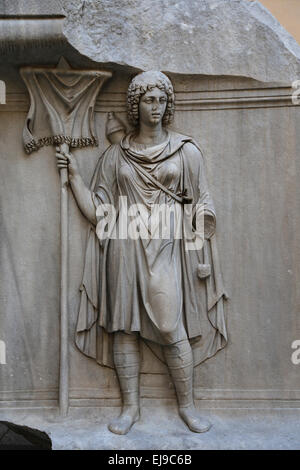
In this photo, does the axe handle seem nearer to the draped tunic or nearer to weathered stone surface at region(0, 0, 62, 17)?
the draped tunic

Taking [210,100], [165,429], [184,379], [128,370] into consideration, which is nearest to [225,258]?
[184,379]

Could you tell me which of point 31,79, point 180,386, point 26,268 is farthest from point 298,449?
point 31,79

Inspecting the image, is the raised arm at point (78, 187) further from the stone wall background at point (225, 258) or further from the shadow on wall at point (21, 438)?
the shadow on wall at point (21, 438)

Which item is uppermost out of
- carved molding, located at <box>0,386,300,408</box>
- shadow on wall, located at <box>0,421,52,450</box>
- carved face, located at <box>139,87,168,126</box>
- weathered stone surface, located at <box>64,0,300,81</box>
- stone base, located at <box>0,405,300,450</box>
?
weathered stone surface, located at <box>64,0,300,81</box>

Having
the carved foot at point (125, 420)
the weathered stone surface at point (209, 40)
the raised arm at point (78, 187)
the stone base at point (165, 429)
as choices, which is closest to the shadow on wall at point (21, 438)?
the stone base at point (165, 429)

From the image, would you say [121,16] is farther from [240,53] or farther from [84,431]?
[84,431]

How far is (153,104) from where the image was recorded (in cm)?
420

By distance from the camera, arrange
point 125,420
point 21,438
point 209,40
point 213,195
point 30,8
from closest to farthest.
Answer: point 30,8 → point 125,420 → point 209,40 → point 213,195 → point 21,438

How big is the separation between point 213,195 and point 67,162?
111 centimetres

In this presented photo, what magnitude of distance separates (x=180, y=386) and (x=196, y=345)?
32cm

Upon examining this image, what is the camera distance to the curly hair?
13.7 ft

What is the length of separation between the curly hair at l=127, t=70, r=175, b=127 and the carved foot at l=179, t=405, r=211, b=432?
2.14 meters

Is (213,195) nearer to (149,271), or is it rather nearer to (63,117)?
(149,271)

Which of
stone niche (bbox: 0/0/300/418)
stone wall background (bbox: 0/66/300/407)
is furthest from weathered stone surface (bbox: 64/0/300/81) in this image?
stone wall background (bbox: 0/66/300/407)
